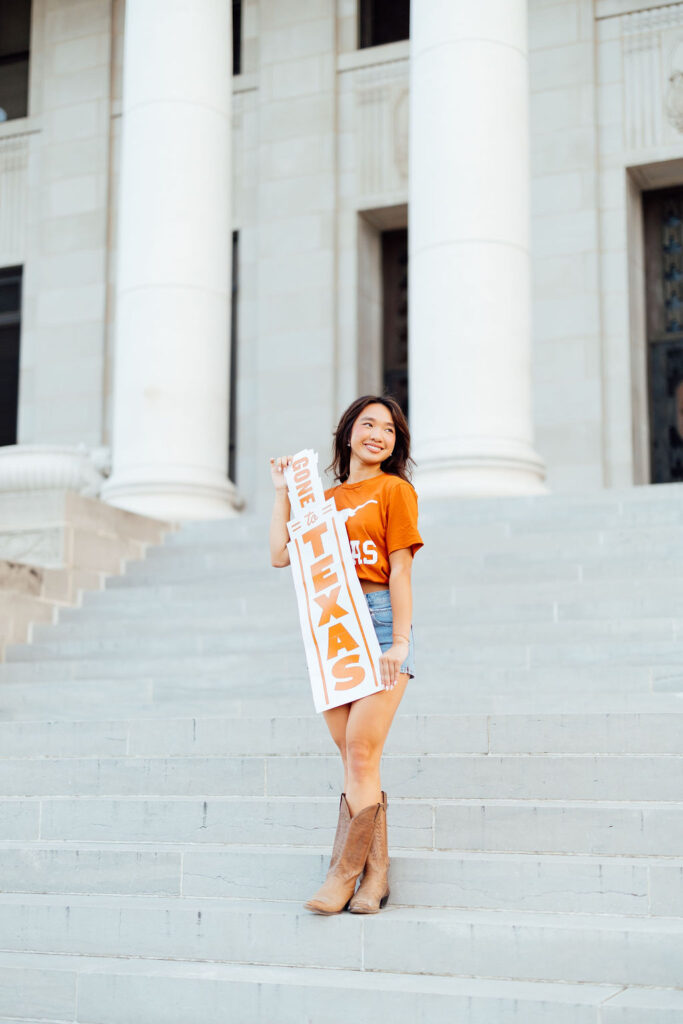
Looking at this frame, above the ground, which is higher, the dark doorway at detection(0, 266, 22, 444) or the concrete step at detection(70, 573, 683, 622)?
the dark doorway at detection(0, 266, 22, 444)

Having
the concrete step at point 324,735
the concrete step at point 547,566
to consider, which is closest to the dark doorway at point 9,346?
the concrete step at point 547,566

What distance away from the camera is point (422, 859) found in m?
6.50

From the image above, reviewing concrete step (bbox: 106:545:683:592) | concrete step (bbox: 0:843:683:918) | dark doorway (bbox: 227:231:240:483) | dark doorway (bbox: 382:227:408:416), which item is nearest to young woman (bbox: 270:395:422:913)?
concrete step (bbox: 0:843:683:918)

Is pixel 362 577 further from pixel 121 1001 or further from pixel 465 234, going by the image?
pixel 465 234

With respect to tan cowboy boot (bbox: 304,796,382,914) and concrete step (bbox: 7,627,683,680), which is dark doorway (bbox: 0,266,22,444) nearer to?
concrete step (bbox: 7,627,683,680)

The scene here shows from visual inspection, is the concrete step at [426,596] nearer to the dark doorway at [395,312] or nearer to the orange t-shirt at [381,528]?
the orange t-shirt at [381,528]

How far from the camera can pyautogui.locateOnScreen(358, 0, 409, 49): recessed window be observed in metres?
21.6

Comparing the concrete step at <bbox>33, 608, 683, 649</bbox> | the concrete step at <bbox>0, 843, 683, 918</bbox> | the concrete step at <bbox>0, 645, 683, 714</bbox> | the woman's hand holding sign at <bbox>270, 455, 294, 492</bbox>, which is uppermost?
the woman's hand holding sign at <bbox>270, 455, 294, 492</bbox>

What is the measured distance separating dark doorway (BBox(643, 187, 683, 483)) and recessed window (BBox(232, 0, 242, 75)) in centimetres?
705

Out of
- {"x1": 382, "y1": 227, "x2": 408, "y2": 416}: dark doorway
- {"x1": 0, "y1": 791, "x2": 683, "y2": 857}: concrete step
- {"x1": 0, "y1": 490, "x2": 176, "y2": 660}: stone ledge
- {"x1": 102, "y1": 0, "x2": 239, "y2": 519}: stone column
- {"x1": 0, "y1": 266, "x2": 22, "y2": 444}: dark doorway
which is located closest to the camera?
{"x1": 0, "y1": 791, "x2": 683, "y2": 857}: concrete step

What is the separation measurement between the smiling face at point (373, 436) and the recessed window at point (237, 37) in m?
17.5

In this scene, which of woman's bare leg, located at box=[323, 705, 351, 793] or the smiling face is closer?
woman's bare leg, located at box=[323, 705, 351, 793]

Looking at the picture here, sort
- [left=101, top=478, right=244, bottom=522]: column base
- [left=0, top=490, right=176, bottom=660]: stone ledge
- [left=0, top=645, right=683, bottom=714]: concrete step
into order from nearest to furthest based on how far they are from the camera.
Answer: [left=0, top=645, right=683, bottom=714]: concrete step, [left=0, top=490, right=176, bottom=660]: stone ledge, [left=101, top=478, right=244, bottom=522]: column base

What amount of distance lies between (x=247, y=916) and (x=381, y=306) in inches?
635
